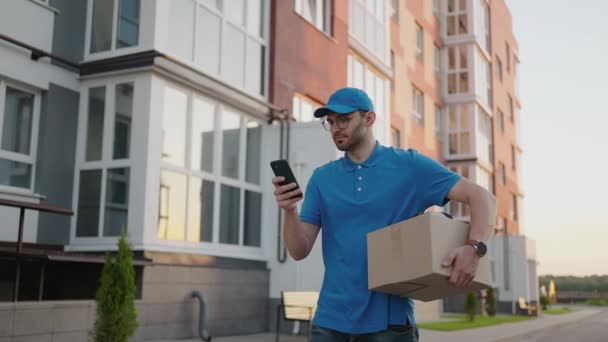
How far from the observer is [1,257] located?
8.85 meters

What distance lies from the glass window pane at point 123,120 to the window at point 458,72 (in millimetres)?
21818

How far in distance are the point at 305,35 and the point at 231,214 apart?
4.85 metres

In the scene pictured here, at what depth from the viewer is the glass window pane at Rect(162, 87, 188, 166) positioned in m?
11.5

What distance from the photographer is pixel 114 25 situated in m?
11.6

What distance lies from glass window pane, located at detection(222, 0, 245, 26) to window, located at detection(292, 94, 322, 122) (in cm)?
224

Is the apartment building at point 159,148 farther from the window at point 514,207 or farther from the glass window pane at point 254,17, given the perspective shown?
the window at point 514,207

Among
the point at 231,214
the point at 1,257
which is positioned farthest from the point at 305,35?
the point at 1,257

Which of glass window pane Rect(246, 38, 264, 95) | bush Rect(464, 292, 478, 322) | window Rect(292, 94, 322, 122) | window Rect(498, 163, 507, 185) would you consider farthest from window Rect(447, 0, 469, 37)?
glass window pane Rect(246, 38, 264, 95)

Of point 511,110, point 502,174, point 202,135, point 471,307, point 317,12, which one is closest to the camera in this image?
point 202,135

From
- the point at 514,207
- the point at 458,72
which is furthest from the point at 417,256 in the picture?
the point at 514,207

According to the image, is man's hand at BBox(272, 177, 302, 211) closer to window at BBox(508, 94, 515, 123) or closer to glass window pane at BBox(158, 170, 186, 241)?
glass window pane at BBox(158, 170, 186, 241)

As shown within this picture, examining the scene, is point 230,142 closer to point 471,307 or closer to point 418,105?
point 471,307

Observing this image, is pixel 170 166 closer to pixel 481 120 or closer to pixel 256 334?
pixel 256 334

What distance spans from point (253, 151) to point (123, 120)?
10.8ft
